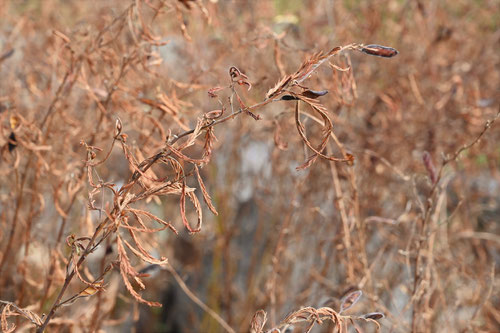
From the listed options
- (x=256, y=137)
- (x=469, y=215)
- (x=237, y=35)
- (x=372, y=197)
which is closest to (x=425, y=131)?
(x=372, y=197)

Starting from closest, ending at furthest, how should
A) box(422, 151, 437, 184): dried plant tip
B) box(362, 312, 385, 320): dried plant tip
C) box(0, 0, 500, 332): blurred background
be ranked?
box(362, 312, 385, 320): dried plant tip
box(422, 151, 437, 184): dried plant tip
box(0, 0, 500, 332): blurred background

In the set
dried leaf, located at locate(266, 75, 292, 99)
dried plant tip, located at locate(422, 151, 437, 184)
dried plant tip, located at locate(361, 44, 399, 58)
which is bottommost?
dried plant tip, located at locate(422, 151, 437, 184)

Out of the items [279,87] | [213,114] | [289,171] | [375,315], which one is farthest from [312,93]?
[289,171]

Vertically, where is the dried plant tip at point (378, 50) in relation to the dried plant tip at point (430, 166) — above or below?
above

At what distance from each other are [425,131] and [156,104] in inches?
50.8

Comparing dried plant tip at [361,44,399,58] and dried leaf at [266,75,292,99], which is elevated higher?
dried plant tip at [361,44,399,58]

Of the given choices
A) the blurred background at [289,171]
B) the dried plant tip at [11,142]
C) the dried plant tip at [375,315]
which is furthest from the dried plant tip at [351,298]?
the dried plant tip at [11,142]

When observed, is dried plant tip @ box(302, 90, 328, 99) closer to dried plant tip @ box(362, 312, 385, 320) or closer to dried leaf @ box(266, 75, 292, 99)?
dried leaf @ box(266, 75, 292, 99)

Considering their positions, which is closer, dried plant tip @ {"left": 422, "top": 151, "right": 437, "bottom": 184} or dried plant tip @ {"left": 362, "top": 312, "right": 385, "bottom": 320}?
dried plant tip @ {"left": 362, "top": 312, "right": 385, "bottom": 320}

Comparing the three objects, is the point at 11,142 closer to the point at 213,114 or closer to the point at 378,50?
the point at 213,114

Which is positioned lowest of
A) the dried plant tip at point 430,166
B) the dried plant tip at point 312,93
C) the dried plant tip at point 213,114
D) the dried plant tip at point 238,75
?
the dried plant tip at point 430,166

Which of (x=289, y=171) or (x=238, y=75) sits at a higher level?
(x=238, y=75)

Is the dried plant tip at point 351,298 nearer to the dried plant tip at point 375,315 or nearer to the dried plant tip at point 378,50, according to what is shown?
the dried plant tip at point 375,315

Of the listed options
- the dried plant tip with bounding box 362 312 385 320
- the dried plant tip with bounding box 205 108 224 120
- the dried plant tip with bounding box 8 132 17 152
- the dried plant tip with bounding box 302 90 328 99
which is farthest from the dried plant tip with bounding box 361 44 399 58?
the dried plant tip with bounding box 8 132 17 152
